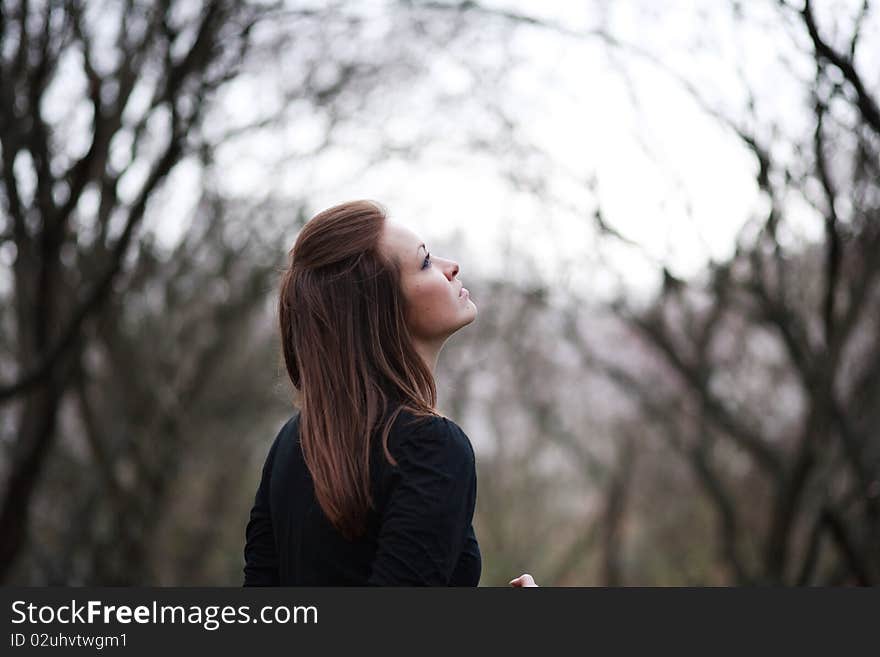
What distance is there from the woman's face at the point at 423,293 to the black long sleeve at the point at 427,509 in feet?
0.78

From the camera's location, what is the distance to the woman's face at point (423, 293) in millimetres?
2061

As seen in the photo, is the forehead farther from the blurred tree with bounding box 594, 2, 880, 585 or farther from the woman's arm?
the blurred tree with bounding box 594, 2, 880, 585

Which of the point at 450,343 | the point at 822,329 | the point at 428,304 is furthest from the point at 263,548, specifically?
the point at 450,343

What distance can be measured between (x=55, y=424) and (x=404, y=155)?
12.7 feet

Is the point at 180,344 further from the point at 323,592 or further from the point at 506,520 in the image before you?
the point at 323,592

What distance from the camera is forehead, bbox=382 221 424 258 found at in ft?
6.79

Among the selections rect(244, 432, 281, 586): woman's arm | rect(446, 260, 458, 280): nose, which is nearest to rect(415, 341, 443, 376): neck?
rect(446, 260, 458, 280): nose

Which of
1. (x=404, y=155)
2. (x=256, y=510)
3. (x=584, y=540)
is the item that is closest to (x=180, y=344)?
(x=404, y=155)

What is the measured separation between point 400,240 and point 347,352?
0.81 feet

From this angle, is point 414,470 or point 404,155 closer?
point 414,470

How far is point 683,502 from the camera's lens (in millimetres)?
13609

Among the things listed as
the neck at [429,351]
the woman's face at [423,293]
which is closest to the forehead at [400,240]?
the woman's face at [423,293]

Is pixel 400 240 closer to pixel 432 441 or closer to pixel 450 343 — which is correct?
pixel 432 441

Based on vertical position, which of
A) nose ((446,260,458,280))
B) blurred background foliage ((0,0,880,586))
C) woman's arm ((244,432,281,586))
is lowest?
blurred background foliage ((0,0,880,586))
